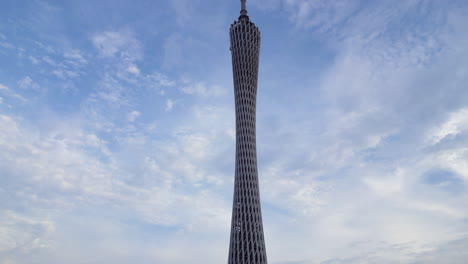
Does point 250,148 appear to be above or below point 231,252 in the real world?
above

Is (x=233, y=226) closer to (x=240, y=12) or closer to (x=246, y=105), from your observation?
(x=246, y=105)

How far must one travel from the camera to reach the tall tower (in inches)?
2062

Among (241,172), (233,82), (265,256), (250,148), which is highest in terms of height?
(233,82)

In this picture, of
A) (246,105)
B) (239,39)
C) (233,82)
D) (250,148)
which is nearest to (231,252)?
(250,148)

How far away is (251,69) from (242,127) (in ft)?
32.4

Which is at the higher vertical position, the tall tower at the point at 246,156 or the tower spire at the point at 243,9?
the tower spire at the point at 243,9

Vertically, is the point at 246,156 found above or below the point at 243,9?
below

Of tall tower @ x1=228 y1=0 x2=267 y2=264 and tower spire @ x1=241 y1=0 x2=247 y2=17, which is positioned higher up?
tower spire @ x1=241 y1=0 x2=247 y2=17

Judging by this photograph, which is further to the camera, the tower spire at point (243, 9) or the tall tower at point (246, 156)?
the tower spire at point (243, 9)

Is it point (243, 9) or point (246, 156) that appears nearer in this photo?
point (246, 156)

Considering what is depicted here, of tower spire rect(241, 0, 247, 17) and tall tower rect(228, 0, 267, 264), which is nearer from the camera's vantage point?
tall tower rect(228, 0, 267, 264)

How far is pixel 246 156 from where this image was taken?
55750mm

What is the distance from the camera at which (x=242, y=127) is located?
5731 centimetres

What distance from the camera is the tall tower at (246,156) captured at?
52.4 metres
